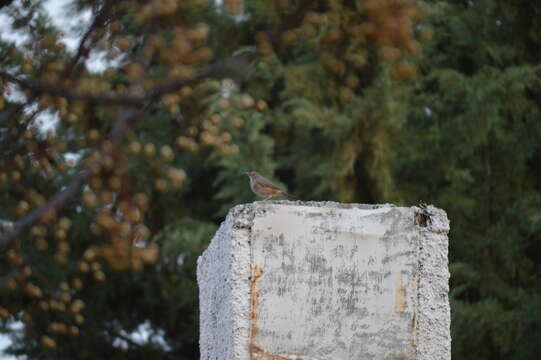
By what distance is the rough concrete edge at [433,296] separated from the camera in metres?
2.81

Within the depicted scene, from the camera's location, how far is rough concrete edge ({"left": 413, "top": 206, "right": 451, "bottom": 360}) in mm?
2807

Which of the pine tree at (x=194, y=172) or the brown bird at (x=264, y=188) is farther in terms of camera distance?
the pine tree at (x=194, y=172)

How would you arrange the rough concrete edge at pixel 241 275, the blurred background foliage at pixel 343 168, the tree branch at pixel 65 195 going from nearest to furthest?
the tree branch at pixel 65 195, the rough concrete edge at pixel 241 275, the blurred background foliage at pixel 343 168

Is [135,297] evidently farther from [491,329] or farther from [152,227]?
[491,329]

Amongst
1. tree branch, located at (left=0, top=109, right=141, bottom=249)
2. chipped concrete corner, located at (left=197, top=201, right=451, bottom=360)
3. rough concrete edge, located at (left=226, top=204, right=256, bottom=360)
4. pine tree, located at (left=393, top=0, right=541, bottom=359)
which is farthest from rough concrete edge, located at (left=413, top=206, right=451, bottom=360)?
pine tree, located at (left=393, top=0, right=541, bottom=359)

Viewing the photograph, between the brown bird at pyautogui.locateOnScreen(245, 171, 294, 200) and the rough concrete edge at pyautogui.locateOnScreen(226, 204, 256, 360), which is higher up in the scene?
the rough concrete edge at pyautogui.locateOnScreen(226, 204, 256, 360)

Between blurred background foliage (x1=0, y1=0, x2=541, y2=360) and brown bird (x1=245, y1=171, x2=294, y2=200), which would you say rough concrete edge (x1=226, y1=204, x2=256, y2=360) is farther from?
blurred background foliage (x1=0, y1=0, x2=541, y2=360)

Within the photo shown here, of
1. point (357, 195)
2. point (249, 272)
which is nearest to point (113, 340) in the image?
point (357, 195)

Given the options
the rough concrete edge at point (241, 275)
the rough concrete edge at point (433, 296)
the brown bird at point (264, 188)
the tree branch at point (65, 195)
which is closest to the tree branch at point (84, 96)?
the tree branch at point (65, 195)

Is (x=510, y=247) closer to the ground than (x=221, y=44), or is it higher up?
closer to the ground

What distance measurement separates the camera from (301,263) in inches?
111

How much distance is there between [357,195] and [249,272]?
5934 millimetres

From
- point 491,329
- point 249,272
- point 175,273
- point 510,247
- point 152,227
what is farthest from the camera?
point 152,227

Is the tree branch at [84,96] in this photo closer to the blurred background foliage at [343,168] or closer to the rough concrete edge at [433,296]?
the rough concrete edge at [433,296]
